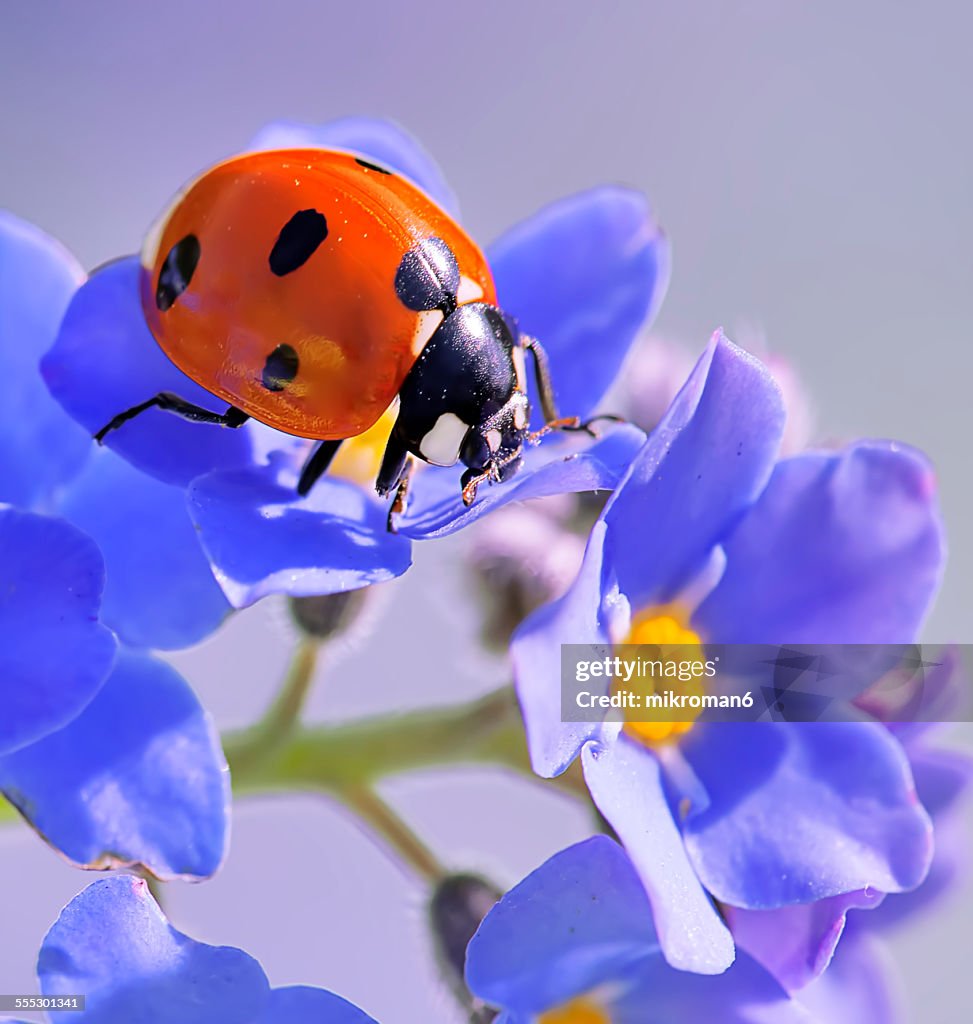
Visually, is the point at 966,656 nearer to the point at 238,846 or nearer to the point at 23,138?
the point at 238,846

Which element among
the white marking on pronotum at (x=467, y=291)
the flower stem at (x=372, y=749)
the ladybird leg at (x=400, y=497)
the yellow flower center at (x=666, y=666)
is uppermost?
the white marking on pronotum at (x=467, y=291)

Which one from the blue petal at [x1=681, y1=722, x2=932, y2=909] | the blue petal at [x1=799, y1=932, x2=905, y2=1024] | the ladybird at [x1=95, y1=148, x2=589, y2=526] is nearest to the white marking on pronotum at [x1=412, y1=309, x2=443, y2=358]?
the ladybird at [x1=95, y1=148, x2=589, y2=526]

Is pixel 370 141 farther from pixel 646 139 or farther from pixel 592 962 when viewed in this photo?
pixel 646 139

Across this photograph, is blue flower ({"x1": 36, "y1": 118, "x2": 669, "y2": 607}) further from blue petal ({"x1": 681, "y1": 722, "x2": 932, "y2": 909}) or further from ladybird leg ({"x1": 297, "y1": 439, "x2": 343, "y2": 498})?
blue petal ({"x1": 681, "y1": 722, "x2": 932, "y2": 909})

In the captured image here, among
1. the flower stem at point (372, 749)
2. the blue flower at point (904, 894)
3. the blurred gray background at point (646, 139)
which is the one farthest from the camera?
the blurred gray background at point (646, 139)

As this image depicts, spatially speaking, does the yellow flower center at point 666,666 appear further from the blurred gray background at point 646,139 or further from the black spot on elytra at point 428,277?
the blurred gray background at point 646,139

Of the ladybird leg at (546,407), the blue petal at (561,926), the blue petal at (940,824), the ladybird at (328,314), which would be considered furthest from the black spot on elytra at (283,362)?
the blue petal at (940,824)

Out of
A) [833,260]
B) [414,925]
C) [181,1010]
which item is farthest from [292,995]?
[833,260]
